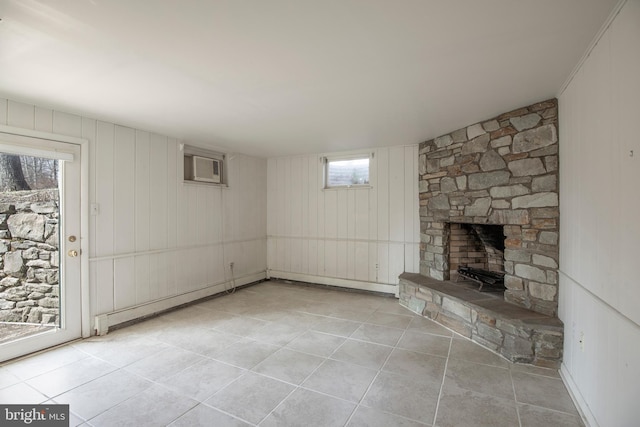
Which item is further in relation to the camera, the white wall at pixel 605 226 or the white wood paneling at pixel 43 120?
the white wood paneling at pixel 43 120

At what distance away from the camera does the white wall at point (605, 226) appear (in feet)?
4.52

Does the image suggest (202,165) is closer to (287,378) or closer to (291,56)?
(291,56)

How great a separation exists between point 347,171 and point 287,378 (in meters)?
3.40

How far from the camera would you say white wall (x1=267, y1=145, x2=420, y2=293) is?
4434 millimetres

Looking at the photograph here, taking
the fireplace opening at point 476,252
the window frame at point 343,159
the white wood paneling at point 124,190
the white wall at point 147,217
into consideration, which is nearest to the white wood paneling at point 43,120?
the white wall at point 147,217

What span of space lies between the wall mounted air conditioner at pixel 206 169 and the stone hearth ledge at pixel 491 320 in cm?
328

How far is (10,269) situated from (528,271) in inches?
187

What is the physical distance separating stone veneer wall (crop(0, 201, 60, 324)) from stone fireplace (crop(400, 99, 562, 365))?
4.04 metres

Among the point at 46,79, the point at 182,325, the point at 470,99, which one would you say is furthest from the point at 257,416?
the point at 470,99

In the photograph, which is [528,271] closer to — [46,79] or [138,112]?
[138,112]

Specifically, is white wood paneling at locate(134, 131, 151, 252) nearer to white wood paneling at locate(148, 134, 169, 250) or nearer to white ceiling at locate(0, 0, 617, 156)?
white wood paneling at locate(148, 134, 169, 250)

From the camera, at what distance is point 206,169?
14.6ft

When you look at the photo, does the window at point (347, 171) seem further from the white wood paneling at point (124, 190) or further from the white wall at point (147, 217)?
the white wood paneling at point (124, 190)

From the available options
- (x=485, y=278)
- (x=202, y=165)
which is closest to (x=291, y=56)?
(x=202, y=165)
